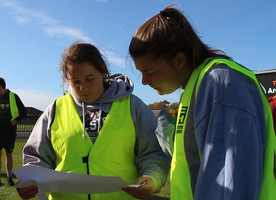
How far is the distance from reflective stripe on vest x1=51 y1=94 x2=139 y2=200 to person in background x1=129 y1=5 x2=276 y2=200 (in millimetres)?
598

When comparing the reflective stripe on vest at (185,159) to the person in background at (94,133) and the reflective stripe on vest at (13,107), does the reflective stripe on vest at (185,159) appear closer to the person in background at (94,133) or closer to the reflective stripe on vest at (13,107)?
the person in background at (94,133)

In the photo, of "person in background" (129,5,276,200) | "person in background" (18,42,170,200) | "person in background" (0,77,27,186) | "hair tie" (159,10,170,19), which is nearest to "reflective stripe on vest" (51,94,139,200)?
"person in background" (18,42,170,200)

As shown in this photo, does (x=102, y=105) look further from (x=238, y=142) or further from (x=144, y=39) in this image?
(x=238, y=142)

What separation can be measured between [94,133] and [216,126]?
103cm

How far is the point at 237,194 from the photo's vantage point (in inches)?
33.7

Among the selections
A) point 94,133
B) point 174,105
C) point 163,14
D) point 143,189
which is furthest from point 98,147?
point 163,14

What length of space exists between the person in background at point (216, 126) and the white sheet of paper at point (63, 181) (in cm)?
36

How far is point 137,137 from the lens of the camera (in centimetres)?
184

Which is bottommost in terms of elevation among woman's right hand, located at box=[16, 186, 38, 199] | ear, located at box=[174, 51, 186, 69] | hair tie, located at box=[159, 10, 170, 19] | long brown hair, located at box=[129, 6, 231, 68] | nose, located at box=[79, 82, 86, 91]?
woman's right hand, located at box=[16, 186, 38, 199]

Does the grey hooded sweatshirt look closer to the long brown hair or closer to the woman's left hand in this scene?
the woman's left hand

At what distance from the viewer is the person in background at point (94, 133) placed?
5.62ft

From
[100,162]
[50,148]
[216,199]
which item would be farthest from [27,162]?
[216,199]

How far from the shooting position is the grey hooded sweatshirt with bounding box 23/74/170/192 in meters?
1.79

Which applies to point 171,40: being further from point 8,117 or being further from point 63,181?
point 8,117
